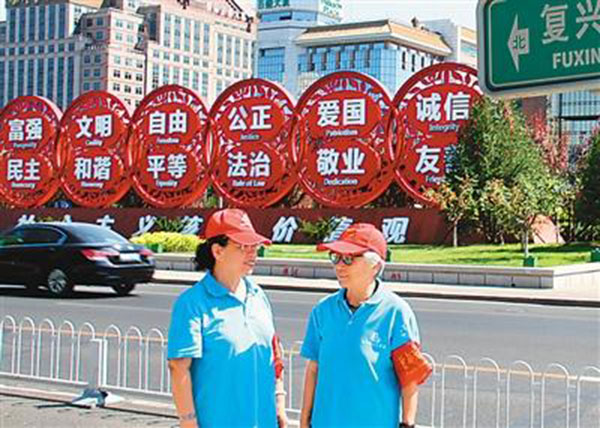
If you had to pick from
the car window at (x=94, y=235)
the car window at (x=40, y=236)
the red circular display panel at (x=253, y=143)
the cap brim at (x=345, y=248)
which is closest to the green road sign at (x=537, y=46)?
the cap brim at (x=345, y=248)

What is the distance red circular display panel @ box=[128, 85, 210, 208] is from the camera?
106 feet

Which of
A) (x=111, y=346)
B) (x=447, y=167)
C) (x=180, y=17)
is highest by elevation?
(x=180, y=17)

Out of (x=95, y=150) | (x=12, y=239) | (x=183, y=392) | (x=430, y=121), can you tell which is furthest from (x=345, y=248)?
(x=95, y=150)

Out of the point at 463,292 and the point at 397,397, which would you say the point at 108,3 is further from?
the point at 397,397

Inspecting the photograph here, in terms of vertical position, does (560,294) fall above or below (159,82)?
below

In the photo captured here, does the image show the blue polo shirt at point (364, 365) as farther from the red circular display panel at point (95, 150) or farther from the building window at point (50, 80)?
the building window at point (50, 80)

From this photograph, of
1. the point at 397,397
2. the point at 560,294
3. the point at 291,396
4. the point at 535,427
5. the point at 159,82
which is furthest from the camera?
the point at 159,82

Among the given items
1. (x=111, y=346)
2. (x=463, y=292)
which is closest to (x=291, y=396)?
(x=111, y=346)

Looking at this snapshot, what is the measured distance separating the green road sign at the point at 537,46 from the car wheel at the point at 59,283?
14.0 m

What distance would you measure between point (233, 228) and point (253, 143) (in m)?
27.3

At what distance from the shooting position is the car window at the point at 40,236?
1606 centimetres

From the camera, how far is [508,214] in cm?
2378

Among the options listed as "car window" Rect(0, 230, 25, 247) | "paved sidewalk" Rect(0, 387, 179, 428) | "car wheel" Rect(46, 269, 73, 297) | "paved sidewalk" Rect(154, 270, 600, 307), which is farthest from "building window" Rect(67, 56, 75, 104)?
"paved sidewalk" Rect(0, 387, 179, 428)

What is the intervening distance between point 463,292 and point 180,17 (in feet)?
430
